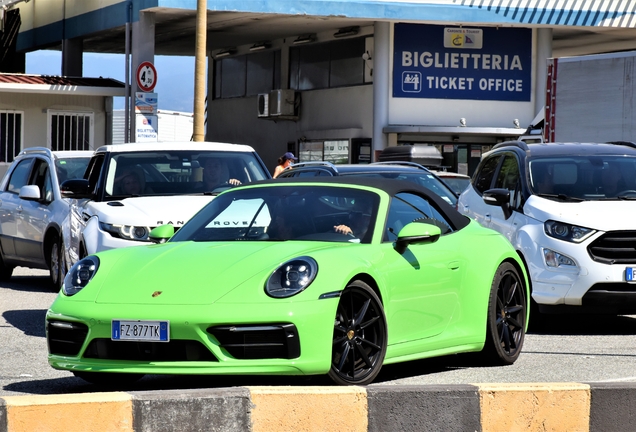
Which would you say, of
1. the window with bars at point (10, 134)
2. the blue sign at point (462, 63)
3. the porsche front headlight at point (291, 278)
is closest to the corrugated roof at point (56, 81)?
the window with bars at point (10, 134)

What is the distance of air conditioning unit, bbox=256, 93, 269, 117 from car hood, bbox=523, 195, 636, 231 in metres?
26.6

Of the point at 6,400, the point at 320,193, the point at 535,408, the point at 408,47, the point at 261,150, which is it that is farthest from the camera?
the point at 261,150

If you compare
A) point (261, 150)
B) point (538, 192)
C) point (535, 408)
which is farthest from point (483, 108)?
point (535, 408)

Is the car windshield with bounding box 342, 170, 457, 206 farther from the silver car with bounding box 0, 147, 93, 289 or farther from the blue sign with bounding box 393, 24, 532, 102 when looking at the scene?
the blue sign with bounding box 393, 24, 532, 102

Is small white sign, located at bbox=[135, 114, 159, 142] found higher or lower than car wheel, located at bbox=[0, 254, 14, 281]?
higher

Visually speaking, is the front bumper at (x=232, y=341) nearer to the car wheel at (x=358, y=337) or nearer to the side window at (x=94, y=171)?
the car wheel at (x=358, y=337)

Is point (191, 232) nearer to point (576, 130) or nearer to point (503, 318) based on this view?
point (503, 318)

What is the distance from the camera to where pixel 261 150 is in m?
39.5

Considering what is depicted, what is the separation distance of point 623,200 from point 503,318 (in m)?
3.19

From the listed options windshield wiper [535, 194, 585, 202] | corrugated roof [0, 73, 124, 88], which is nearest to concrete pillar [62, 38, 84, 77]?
corrugated roof [0, 73, 124, 88]

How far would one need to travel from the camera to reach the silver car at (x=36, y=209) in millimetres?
14625

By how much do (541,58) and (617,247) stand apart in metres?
24.2

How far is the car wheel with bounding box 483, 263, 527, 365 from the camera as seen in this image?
8.51 meters

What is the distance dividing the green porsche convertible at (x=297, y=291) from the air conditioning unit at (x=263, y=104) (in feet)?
95.1
